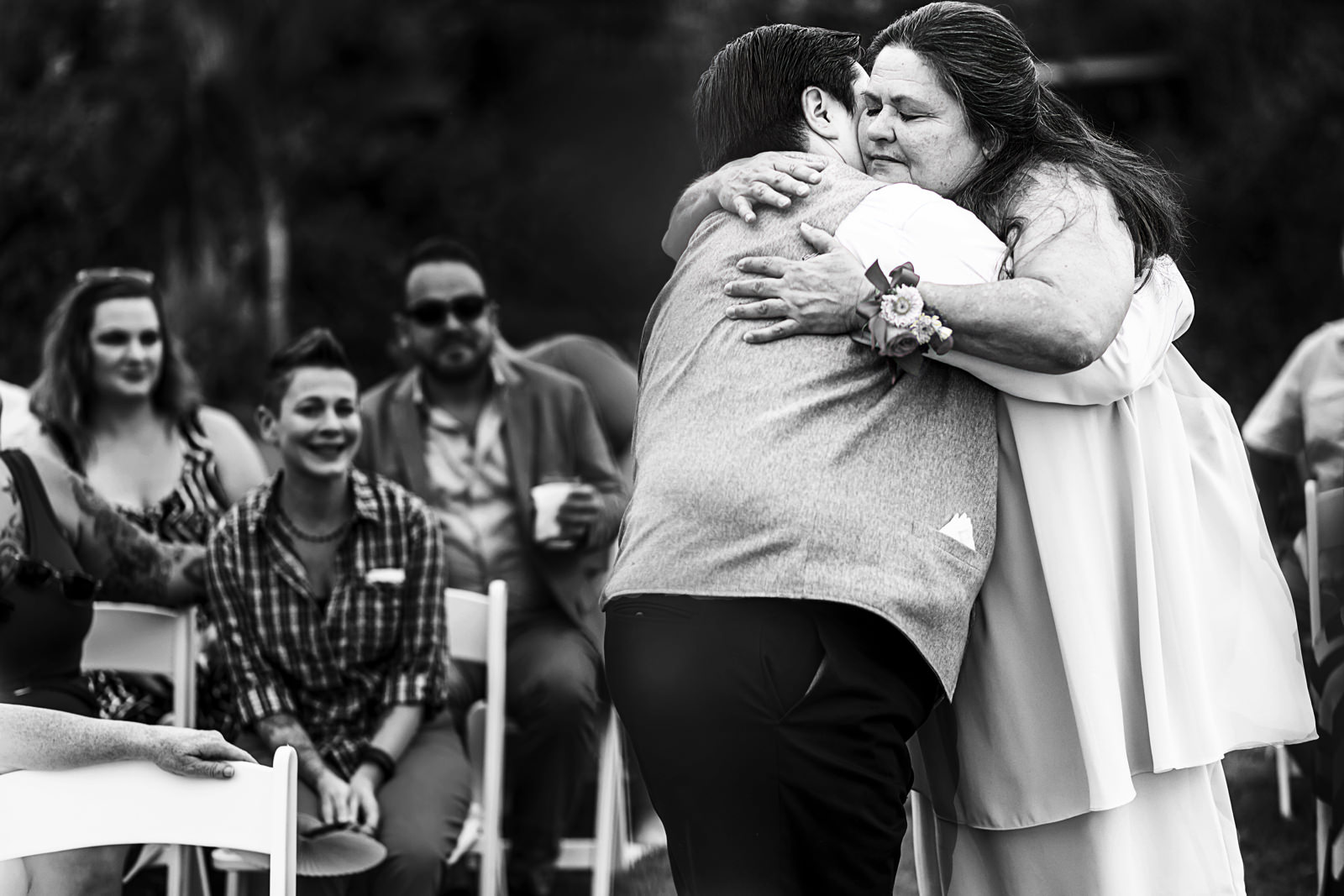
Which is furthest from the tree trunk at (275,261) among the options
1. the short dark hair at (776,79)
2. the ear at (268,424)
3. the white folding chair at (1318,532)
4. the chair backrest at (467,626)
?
the short dark hair at (776,79)

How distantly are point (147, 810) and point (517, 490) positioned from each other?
2.29m

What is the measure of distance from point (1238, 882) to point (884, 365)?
3.34ft

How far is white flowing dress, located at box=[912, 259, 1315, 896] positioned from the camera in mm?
2354

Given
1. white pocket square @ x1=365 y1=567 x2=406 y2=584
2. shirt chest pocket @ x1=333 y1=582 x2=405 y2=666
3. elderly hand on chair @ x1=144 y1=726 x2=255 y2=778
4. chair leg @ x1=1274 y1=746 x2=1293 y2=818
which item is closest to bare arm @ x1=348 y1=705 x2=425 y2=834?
shirt chest pocket @ x1=333 y1=582 x2=405 y2=666

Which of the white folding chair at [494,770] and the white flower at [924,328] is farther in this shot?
the white folding chair at [494,770]

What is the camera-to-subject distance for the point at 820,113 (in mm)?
2467

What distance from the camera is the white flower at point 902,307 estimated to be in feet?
7.20

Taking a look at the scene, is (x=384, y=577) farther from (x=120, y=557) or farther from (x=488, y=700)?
(x=120, y=557)

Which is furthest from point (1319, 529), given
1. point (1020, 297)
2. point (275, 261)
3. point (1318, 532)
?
point (275, 261)

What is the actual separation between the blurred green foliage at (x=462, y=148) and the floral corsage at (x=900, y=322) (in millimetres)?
7179

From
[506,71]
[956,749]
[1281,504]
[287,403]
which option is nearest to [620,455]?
[287,403]

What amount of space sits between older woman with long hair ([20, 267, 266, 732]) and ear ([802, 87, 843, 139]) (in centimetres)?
254

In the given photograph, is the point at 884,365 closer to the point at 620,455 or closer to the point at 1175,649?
the point at 1175,649

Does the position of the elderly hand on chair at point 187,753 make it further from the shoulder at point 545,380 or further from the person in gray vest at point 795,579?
the shoulder at point 545,380
